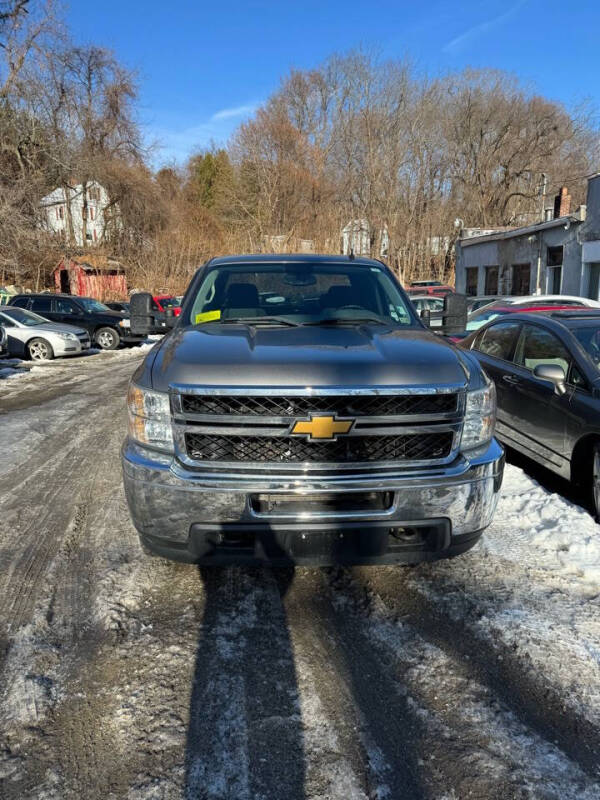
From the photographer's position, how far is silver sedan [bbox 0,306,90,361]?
1549 centimetres

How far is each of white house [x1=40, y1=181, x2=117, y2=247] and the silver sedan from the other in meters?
24.3

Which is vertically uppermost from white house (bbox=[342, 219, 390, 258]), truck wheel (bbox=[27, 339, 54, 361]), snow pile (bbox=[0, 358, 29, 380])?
white house (bbox=[342, 219, 390, 258])

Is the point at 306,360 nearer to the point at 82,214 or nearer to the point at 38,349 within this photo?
the point at 38,349

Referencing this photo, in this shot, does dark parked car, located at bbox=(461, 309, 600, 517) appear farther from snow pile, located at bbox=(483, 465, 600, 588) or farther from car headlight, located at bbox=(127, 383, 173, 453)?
car headlight, located at bbox=(127, 383, 173, 453)

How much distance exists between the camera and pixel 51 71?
109 ft

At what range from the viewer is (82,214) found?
40656 mm

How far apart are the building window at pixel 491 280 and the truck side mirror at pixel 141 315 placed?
2927cm

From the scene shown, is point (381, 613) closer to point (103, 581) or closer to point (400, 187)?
point (103, 581)

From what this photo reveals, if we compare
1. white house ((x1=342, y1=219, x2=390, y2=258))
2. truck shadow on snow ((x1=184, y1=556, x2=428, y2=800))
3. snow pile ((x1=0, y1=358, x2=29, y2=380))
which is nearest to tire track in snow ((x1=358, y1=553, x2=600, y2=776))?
truck shadow on snow ((x1=184, y1=556, x2=428, y2=800))

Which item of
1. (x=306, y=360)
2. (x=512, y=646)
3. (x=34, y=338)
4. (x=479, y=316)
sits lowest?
(x=512, y=646)

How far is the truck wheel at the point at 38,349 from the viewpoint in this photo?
51.1 feet

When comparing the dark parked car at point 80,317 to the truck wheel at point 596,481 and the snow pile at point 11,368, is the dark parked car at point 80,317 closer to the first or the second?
the snow pile at point 11,368

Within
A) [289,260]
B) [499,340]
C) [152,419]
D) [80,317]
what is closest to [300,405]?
[152,419]

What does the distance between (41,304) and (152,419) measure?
17950 millimetres
